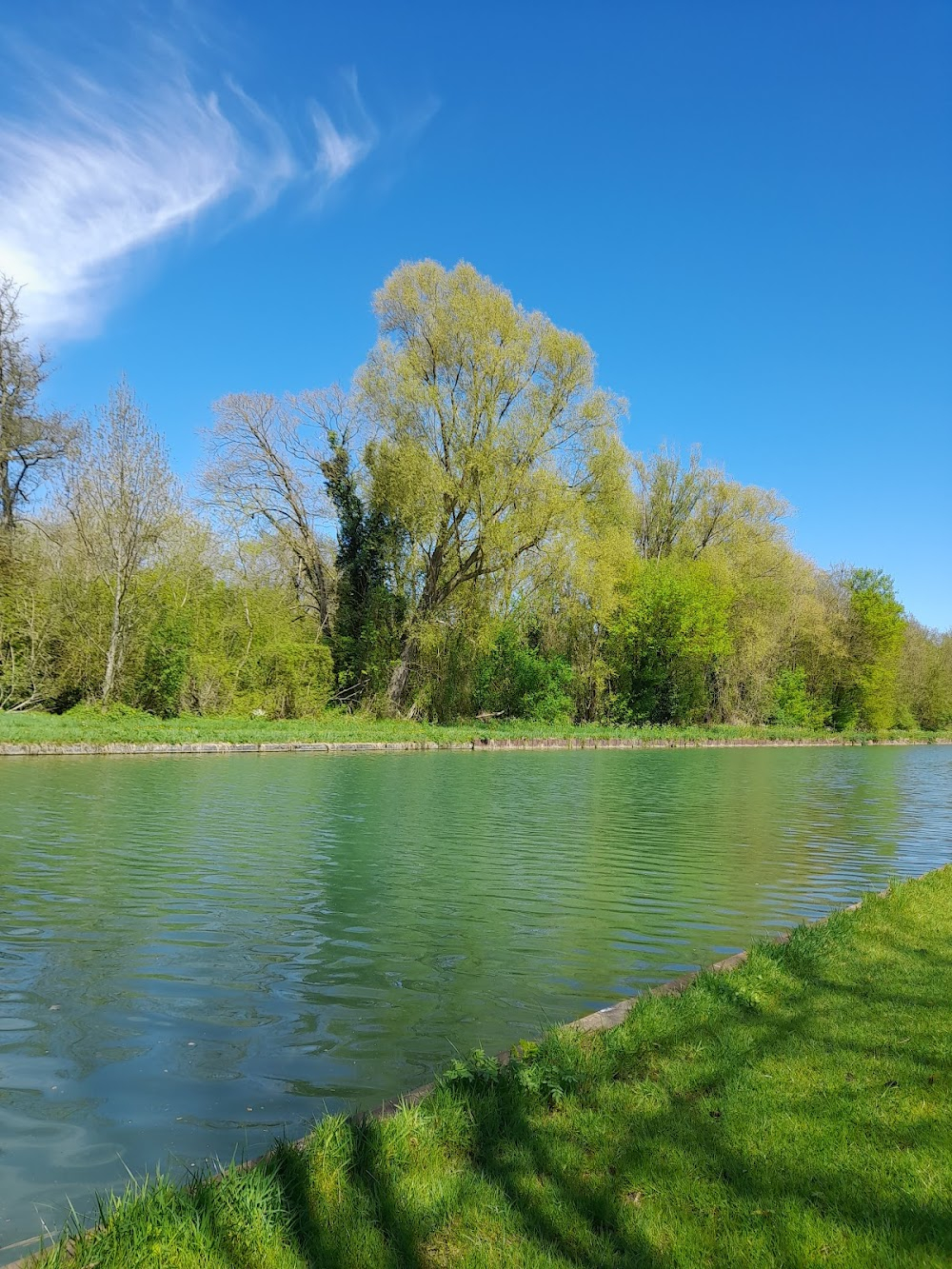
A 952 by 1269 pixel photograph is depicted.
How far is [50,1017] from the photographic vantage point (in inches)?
187

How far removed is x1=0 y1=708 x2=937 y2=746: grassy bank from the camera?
71.7 feet

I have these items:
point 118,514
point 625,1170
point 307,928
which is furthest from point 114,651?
point 625,1170

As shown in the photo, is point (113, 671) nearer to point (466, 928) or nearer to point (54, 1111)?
point (466, 928)

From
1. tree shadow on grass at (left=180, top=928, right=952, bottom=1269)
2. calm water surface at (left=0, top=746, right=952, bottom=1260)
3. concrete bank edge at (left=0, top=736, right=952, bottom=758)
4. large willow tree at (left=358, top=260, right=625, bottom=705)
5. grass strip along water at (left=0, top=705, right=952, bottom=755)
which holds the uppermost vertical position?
large willow tree at (left=358, top=260, right=625, bottom=705)

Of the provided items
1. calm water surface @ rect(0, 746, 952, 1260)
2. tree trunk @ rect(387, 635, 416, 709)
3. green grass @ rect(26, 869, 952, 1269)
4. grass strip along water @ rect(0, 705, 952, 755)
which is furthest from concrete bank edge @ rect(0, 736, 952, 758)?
green grass @ rect(26, 869, 952, 1269)

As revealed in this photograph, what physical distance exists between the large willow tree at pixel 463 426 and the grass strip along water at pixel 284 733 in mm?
3821

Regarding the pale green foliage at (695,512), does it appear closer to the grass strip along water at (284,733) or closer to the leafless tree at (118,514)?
the grass strip along water at (284,733)

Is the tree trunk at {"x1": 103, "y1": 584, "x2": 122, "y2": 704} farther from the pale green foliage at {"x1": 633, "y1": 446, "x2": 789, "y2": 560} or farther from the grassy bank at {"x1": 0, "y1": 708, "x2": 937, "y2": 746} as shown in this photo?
the pale green foliage at {"x1": 633, "y1": 446, "x2": 789, "y2": 560}

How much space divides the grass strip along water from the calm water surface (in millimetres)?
5082

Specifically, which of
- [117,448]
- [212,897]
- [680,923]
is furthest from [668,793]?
[117,448]

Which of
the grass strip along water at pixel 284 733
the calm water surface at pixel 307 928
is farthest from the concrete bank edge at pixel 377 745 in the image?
the calm water surface at pixel 307 928

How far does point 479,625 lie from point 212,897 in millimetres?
24821

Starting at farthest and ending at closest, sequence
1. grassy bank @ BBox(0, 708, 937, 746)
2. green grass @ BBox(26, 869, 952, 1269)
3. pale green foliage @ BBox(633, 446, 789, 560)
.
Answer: pale green foliage @ BBox(633, 446, 789, 560) → grassy bank @ BBox(0, 708, 937, 746) → green grass @ BBox(26, 869, 952, 1269)

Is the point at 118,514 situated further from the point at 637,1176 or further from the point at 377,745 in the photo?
the point at 637,1176
